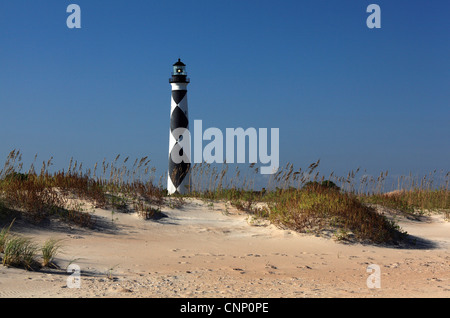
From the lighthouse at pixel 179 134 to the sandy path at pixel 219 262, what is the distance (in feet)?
32.4

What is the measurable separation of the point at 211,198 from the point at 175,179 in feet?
25.0

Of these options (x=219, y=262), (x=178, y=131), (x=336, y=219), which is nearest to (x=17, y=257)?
(x=219, y=262)

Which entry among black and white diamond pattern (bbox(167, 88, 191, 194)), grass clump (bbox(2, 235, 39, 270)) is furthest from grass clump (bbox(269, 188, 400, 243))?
black and white diamond pattern (bbox(167, 88, 191, 194))

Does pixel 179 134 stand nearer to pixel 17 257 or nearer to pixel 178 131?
pixel 178 131

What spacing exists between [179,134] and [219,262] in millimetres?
15020

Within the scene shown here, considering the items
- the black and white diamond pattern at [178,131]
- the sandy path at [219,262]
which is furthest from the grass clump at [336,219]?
the black and white diamond pattern at [178,131]

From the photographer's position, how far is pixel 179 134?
21.8 meters

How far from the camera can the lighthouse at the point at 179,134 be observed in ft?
71.5

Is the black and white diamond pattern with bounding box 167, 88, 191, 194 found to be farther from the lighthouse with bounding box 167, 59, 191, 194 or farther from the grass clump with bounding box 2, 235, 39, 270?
the grass clump with bounding box 2, 235, 39, 270

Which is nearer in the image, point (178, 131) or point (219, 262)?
point (219, 262)
